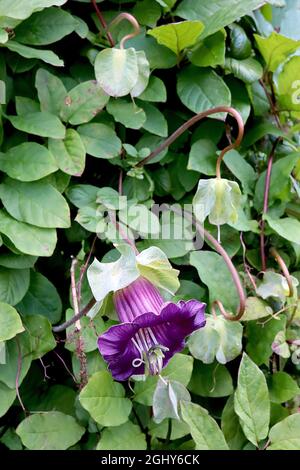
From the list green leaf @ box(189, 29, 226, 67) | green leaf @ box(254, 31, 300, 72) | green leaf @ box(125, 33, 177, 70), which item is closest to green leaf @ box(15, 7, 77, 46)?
green leaf @ box(125, 33, 177, 70)

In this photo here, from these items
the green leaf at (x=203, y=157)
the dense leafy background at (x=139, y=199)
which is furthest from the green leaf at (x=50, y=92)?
the green leaf at (x=203, y=157)

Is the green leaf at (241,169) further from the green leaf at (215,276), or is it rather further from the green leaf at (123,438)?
the green leaf at (123,438)

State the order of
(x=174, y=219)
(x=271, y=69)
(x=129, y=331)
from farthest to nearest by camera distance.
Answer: (x=271, y=69), (x=174, y=219), (x=129, y=331)

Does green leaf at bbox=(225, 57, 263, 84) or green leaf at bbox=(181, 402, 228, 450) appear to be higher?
green leaf at bbox=(225, 57, 263, 84)

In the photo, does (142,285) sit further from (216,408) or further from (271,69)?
(271,69)

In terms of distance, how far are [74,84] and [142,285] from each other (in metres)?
0.39

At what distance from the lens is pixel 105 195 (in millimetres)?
799

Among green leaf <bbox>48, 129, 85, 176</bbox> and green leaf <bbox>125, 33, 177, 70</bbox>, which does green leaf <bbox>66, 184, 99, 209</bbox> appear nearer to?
green leaf <bbox>48, 129, 85, 176</bbox>

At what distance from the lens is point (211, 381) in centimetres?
81

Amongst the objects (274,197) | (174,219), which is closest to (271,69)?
(274,197)

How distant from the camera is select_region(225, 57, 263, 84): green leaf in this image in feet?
2.93

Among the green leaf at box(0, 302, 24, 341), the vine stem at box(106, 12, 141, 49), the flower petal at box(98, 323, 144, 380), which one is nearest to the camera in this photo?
the flower petal at box(98, 323, 144, 380)

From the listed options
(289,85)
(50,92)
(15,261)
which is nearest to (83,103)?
(50,92)

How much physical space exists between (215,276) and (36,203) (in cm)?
29
